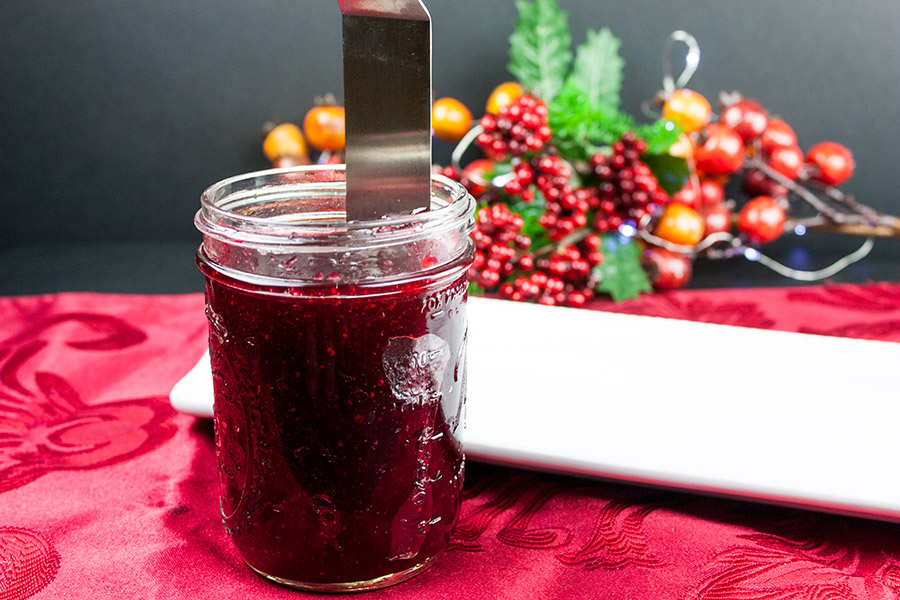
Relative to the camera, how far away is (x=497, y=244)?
120 cm

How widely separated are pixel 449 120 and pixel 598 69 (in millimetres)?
266

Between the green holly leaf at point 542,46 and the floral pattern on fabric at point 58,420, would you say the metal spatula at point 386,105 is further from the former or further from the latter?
the green holly leaf at point 542,46

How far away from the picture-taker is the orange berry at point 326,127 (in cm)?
141

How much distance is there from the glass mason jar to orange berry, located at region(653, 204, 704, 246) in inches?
31.3

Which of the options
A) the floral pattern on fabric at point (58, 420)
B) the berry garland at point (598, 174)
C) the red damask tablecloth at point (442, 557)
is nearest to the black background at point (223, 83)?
the berry garland at point (598, 174)

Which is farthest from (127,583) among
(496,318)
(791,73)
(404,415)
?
(791,73)

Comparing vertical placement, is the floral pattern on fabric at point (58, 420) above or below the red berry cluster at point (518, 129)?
below

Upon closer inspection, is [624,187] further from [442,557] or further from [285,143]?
[442,557]

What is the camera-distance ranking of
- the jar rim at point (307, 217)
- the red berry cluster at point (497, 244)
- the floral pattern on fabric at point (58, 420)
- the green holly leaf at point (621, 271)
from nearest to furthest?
the jar rim at point (307, 217) → the floral pattern on fabric at point (58, 420) → the red berry cluster at point (497, 244) → the green holly leaf at point (621, 271)

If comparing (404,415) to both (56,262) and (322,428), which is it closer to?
(322,428)

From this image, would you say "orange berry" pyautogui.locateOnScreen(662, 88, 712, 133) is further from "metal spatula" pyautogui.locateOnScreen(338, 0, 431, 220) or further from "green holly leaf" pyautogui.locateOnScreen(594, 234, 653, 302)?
"metal spatula" pyautogui.locateOnScreen(338, 0, 431, 220)

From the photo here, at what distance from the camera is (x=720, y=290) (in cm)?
136

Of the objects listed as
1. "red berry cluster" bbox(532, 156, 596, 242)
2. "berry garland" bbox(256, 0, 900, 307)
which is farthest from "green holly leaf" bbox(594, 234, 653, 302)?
"red berry cluster" bbox(532, 156, 596, 242)

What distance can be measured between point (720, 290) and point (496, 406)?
0.70 metres
